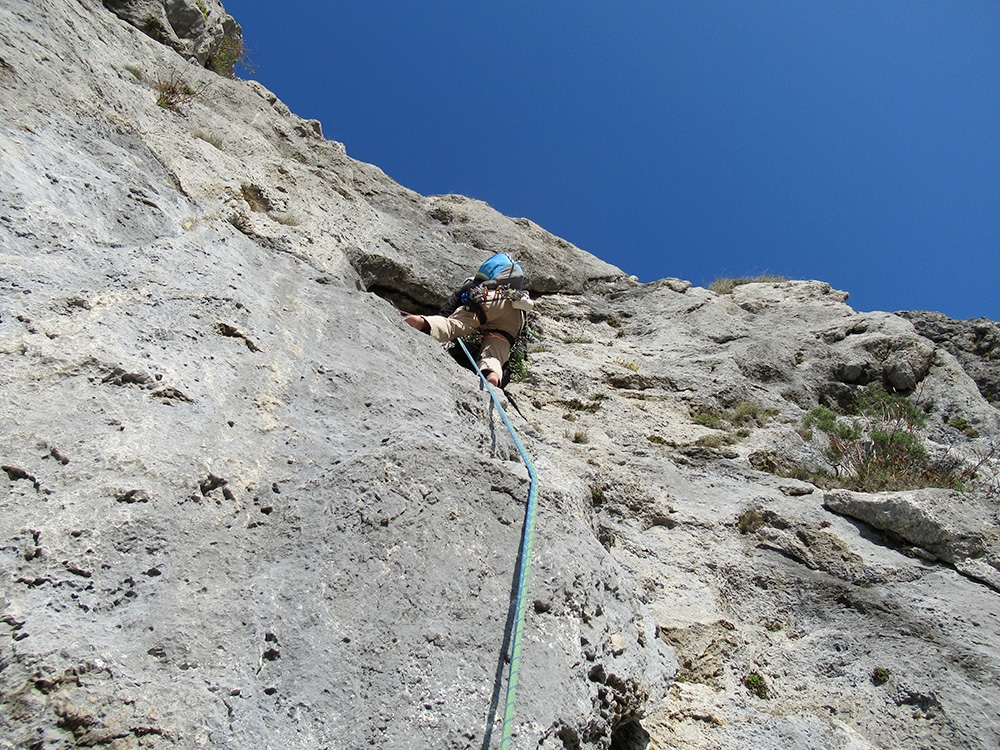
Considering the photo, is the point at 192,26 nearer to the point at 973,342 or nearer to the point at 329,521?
the point at 329,521

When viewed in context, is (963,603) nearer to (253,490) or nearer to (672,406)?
(672,406)

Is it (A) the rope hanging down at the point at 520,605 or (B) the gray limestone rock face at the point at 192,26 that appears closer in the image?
(A) the rope hanging down at the point at 520,605

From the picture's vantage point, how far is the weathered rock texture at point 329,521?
278 centimetres

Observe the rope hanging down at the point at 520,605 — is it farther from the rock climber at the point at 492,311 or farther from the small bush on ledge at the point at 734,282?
the small bush on ledge at the point at 734,282

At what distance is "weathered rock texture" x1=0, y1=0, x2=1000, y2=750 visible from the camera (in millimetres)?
2781

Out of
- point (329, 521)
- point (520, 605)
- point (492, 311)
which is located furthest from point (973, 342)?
point (329, 521)

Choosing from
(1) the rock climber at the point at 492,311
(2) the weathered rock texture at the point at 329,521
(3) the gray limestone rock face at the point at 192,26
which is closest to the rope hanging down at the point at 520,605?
(2) the weathered rock texture at the point at 329,521

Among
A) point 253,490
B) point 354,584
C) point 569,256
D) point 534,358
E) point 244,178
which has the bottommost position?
point 354,584

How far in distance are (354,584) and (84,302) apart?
7.65 ft

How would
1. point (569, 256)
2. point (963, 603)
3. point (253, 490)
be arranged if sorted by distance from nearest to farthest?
point (253, 490)
point (963, 603)
point (569, 256)

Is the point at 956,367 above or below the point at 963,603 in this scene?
above

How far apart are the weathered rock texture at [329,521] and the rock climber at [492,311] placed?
69 cm

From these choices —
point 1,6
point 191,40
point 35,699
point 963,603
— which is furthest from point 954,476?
point 191,40

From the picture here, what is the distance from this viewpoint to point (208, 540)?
323 centimetres
